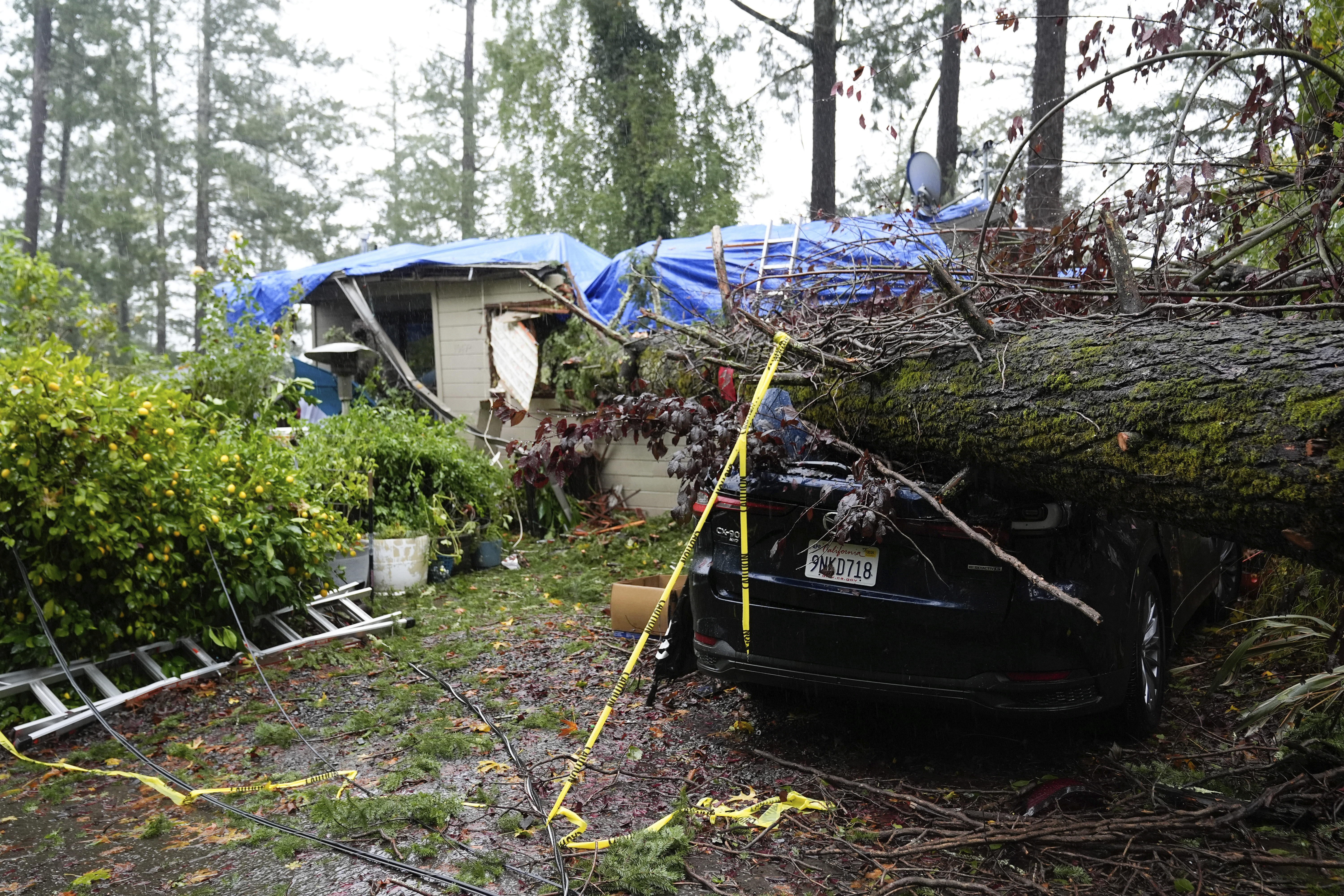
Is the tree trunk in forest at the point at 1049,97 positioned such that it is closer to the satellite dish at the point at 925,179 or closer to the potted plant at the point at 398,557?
the satellite dish at the point at 925,179

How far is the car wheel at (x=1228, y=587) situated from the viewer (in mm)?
5461

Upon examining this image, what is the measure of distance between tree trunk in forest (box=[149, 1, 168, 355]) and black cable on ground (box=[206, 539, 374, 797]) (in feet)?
78.9

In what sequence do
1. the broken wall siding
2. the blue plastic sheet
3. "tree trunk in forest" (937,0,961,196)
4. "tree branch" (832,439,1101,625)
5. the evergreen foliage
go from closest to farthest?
"tree branch" (832,439,1101,625) < the broken wall siding < the blue plastic sheet < "tree trunk in forest" (937,0,961,196) < the evergreen foliage

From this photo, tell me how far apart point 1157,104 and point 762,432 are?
16741 mm

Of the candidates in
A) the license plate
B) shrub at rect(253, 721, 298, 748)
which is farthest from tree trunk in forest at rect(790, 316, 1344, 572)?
shrub at rect(253, 721, 298, 748)

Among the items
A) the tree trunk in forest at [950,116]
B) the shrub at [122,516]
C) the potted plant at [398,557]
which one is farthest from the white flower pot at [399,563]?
the tree trunk in forest at [950,116]

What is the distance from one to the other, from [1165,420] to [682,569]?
6.02 feet

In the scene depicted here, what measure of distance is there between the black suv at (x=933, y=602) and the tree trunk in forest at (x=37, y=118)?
2668 centimetres

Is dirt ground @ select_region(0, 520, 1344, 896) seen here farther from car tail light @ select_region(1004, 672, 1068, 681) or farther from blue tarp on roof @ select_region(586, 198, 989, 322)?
blue tarp on roof @ select_region(586, 198, 989, 322)

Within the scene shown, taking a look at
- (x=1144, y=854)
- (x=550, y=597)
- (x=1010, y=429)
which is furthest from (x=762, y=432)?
(x=550, y=597)

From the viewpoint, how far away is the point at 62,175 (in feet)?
81.4

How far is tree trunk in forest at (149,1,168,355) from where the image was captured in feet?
83.0

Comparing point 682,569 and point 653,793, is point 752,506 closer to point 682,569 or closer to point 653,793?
point 682,569

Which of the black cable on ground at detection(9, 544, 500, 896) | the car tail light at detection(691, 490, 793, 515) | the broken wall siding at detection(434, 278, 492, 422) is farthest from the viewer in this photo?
the broken wall siding at detection(434, 278, 492, 422)
